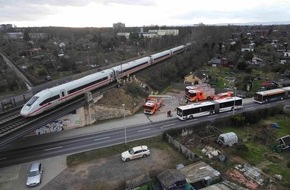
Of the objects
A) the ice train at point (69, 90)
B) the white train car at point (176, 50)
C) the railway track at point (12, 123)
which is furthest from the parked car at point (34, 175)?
the white train car at point (176, 50)

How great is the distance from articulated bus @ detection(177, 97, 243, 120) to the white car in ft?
41.2

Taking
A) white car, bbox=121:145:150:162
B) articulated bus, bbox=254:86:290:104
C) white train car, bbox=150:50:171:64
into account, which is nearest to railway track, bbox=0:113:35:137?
white car, bbox=121:145:150:162

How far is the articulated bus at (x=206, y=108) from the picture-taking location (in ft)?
142

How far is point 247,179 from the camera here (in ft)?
88.1

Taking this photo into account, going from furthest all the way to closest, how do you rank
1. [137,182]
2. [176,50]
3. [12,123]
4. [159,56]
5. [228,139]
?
[176,50], [159,56], [228,139], [12,123], [137,182]

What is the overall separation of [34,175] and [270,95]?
45109mm

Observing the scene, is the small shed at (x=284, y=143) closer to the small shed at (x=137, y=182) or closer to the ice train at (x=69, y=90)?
the small shed at (x=137, y=182)

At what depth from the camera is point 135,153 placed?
32.1 meters

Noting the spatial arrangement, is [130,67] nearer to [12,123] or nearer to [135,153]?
[135,153]

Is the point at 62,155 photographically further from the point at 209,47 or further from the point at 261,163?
the point at 209,47

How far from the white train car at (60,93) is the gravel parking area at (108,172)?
10.3 meters

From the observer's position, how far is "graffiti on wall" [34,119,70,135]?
1547 inches

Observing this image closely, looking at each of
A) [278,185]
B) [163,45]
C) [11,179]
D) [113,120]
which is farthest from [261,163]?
[163,45]

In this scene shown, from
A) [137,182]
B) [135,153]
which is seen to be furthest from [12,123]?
[137,182]
